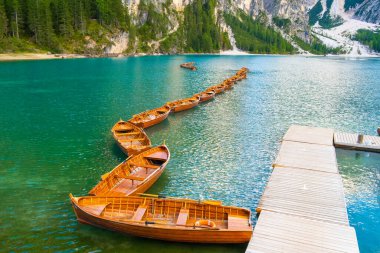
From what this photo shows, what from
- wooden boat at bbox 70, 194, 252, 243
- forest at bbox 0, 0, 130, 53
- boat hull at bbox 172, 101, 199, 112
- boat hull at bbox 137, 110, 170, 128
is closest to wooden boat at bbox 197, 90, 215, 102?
boat hull at bbox 172, 101, 199, 112

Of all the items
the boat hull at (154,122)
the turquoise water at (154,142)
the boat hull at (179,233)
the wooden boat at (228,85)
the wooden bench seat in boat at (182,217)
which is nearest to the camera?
the boat hull at (179,233)

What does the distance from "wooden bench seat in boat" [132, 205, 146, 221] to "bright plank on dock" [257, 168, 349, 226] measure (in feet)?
30.4

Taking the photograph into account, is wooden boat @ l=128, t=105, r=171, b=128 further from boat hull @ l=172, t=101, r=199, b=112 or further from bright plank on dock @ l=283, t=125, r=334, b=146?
bright plank on dock @ l=283, t=125, r=334, b=146

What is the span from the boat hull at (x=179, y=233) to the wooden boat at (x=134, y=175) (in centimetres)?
484

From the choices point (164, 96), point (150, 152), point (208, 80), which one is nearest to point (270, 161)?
point (150, 152)

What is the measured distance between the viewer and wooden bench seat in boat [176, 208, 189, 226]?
25.0 meters

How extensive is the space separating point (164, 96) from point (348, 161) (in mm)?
51140

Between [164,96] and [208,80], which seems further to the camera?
[208,80]

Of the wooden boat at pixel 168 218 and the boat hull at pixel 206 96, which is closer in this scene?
the wooden boat at pixel 168 218

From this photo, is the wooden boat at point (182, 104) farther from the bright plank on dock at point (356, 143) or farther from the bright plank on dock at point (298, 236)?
the bright plank on dock at point (298, 236)

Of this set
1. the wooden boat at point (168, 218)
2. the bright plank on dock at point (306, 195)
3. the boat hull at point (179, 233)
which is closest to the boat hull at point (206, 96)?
the bright plank on dock at point (306, 195)

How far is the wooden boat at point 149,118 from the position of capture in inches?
2159

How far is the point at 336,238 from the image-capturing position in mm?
22844

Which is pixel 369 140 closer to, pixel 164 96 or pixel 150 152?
pixel 150 152
